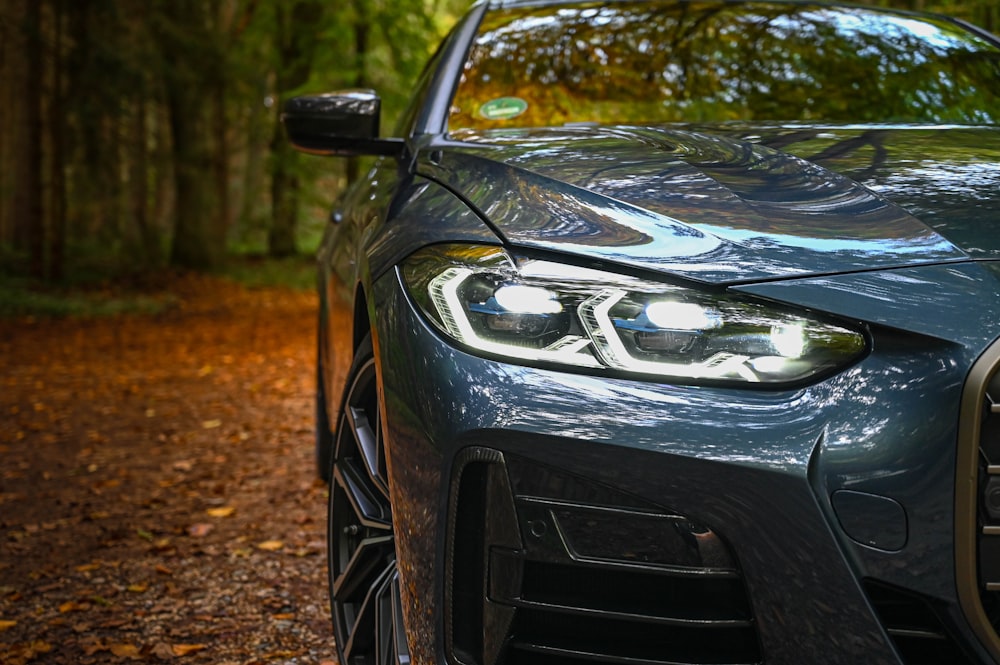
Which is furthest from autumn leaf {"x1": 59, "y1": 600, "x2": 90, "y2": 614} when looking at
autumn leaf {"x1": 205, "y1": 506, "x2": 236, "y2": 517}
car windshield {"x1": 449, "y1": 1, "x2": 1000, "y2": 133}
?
car windshield {"x1": 449, "y1": 1, "x2": 1000, "y2": 133}

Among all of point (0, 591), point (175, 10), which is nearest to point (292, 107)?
point (0, 591)

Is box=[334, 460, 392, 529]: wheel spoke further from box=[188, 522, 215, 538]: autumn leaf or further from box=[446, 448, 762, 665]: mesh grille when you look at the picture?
box=[188, 522, 215, 538]: autumn leaf

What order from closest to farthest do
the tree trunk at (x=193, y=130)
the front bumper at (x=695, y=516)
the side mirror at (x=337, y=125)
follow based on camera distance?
the front bumper at (x=695, y=516)
the side mirror at (x=337, y=125)
the tree trunk at (x=193, y=130)

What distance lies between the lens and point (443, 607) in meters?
1.59

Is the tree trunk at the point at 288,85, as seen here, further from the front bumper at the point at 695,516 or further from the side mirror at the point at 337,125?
the front bumper at the point at 695,516

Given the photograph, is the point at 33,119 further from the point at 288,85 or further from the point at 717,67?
the point at 717,67

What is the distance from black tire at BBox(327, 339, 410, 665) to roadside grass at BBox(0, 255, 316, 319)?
12.1 m

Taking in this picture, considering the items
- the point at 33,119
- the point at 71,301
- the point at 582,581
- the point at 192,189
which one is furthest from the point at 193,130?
the point at 582,581

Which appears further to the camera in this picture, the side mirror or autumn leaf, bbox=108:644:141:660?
autumn leaf, bbox=108:644:141:660

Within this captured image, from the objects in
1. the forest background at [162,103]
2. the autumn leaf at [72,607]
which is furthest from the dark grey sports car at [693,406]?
the forest background at [162,103]

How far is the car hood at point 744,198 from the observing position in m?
1.62

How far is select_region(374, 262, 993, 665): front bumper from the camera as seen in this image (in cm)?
140

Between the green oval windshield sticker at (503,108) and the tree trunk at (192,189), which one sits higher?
the green oval windshield sticker at (503,108)

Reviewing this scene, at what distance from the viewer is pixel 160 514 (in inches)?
176
